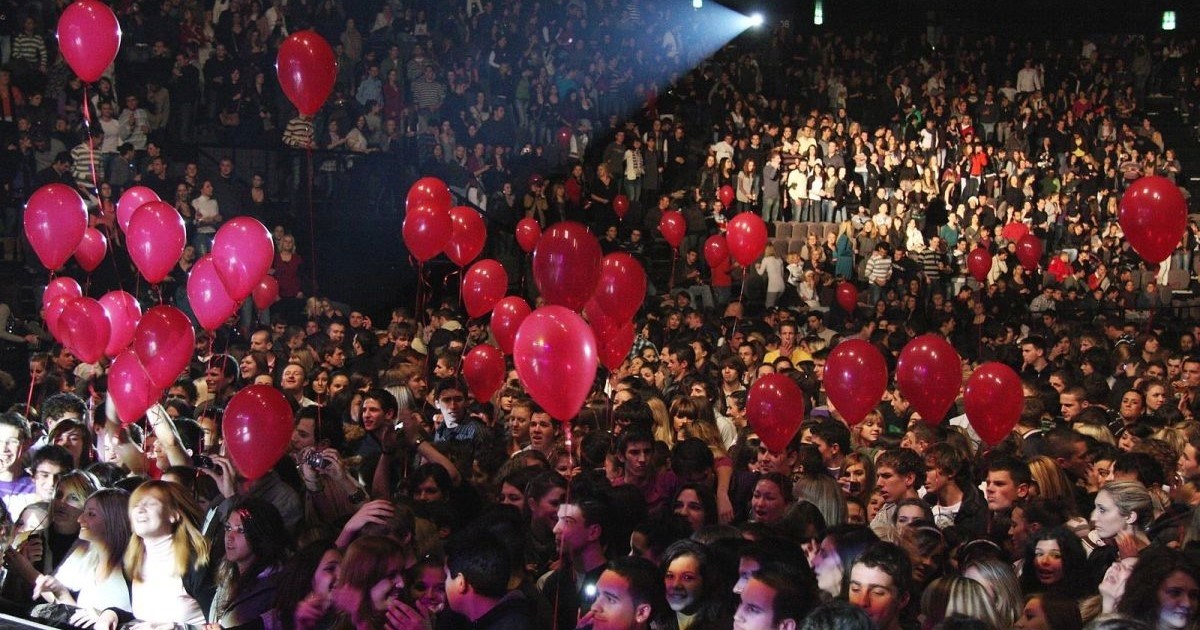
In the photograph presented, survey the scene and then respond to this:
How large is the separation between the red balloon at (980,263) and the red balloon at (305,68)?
9821 mm

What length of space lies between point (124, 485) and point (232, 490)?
0.51 metres

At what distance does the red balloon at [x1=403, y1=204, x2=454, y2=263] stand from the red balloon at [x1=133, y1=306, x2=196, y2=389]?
10.5ft

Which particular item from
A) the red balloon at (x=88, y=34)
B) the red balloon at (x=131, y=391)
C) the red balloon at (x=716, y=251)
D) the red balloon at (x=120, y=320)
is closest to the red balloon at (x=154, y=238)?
the red balloon at (x=120, y=320)

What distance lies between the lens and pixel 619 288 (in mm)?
8906

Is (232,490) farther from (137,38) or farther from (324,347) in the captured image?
(137,38)

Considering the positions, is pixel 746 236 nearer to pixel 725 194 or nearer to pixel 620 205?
pixel 620 205

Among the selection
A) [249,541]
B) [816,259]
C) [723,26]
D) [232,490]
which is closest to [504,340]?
[232,490]

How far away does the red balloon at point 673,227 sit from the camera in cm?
1663

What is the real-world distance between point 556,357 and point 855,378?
2505 mm

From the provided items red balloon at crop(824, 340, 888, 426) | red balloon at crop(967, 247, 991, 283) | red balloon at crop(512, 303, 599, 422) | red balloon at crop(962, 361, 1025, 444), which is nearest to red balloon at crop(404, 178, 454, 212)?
red balloon at crop(824, 340, 888, 426)

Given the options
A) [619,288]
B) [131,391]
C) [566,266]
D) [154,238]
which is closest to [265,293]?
[154,238]

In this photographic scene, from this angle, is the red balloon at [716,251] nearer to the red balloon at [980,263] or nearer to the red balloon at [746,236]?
the red balloon at [746,236]

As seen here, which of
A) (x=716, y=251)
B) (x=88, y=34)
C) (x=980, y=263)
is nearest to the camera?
(x=88, y=34)

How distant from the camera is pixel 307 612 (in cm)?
459
